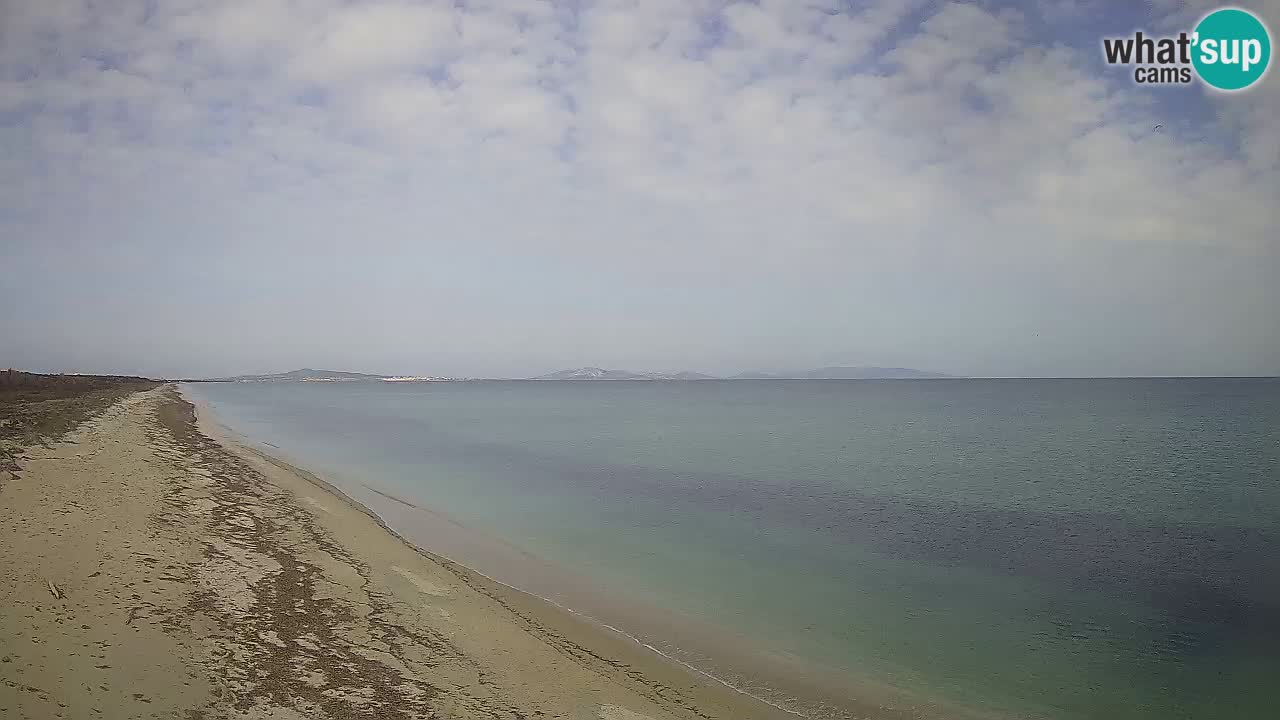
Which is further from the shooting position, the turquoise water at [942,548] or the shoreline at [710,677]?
the turquoise water at [942,548]

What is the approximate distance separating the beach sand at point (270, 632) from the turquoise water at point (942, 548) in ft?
6.68

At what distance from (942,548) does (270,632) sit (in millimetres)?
12733

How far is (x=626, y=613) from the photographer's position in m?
9.73

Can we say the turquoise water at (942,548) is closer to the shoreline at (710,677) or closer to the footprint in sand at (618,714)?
the shoreline at (710,677)

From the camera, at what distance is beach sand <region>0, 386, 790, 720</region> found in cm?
560

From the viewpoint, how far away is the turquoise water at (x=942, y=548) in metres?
8.26

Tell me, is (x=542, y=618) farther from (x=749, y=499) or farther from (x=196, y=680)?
(x=749, y=499)

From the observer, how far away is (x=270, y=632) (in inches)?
276

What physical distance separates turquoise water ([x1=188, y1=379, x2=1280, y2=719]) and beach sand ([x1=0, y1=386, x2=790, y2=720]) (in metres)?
2.04

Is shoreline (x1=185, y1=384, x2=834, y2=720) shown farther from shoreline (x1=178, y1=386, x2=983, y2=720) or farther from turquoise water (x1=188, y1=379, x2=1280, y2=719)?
turquoise water (x1=188, y1=379, x2=1280, y2=719)

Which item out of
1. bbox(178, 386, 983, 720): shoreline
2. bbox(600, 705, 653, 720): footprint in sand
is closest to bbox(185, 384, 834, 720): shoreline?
bbox(178, 386, 983, 720): shoreline

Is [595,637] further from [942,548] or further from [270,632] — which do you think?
[942,548]

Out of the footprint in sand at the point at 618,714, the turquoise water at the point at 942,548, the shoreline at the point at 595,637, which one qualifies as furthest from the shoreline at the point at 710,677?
the footprint in sand at the point at 618,714

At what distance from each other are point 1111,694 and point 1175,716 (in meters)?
0.59
